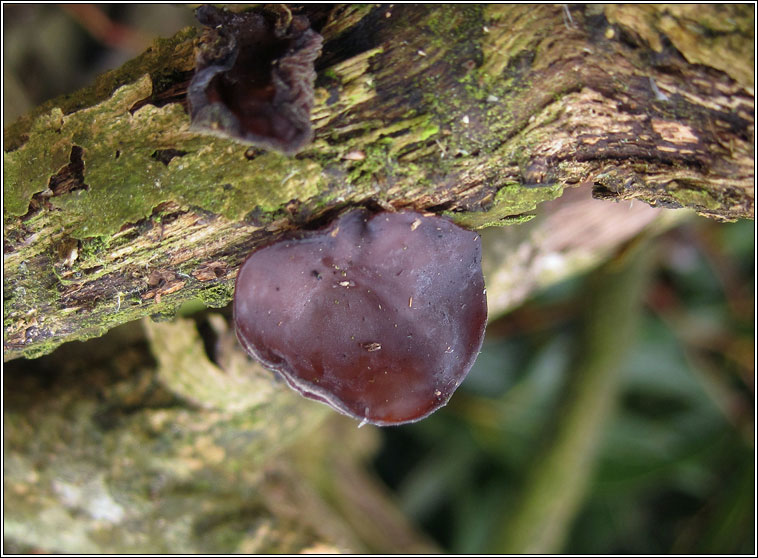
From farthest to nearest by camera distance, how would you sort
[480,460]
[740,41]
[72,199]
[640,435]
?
1. [480,460]
2. [640,435]
3. [72,199]
4. [740,41]

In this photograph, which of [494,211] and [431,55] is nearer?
[431,55]

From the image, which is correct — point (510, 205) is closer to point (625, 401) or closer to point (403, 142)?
point (403, 142)

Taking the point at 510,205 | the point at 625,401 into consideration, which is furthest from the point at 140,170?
the point at 625,401

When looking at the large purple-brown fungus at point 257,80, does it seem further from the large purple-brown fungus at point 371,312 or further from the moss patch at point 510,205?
the moss patch at point 510,205

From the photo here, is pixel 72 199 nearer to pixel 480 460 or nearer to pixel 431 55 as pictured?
A: pixel 431 55

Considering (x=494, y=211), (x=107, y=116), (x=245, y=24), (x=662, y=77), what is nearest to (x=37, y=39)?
(x=107, y=116)

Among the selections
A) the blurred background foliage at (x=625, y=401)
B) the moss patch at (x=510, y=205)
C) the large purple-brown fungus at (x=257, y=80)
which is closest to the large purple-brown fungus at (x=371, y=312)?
the moss patch at (x=510, y=205)

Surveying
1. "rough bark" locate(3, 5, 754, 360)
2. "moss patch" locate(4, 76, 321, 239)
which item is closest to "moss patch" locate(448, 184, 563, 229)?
"rough bark" locate(3, 5, 754, 360)

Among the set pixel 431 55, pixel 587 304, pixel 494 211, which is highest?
pixel 431 55

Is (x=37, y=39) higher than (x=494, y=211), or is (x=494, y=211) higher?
(x=37, y=39)
